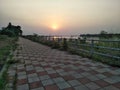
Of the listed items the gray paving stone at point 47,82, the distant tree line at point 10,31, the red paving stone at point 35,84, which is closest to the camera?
the red paving stone at point 35,84

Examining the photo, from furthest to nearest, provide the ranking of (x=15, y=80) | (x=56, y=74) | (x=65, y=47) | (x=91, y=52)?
(x=65, y=47) → (x=91, y=52) → (x=56, y=74) → (x=15, y=80)

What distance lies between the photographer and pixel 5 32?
174 feet

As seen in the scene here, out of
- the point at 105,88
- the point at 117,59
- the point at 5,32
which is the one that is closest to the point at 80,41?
the point at 117,59

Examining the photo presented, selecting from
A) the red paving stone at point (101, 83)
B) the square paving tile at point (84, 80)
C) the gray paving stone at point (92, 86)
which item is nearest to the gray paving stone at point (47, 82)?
the square paving tile at point (84, 80)

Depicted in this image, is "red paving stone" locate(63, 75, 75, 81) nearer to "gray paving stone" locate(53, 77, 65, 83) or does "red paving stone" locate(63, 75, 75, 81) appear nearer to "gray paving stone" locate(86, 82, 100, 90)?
"gray paving stone" locate(53, 77, 65, 83)

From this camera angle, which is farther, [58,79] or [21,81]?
[58,79]

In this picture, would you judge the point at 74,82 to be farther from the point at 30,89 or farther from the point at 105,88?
the point at 30,89

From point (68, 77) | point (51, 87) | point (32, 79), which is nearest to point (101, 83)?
point (68, 77)

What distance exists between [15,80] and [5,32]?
55010 mm

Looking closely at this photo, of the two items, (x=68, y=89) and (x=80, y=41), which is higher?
(x=80, y=41)

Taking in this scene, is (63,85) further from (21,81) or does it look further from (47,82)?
(21,81)

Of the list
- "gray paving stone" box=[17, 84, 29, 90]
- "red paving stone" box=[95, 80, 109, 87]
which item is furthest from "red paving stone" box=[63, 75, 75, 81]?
"gray paving stone" box=[17, 84, 29, 90]

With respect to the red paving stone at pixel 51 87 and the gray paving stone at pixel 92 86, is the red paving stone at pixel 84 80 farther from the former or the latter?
the red paving stone at pixel 51 87

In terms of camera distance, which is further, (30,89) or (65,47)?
(65,47)
